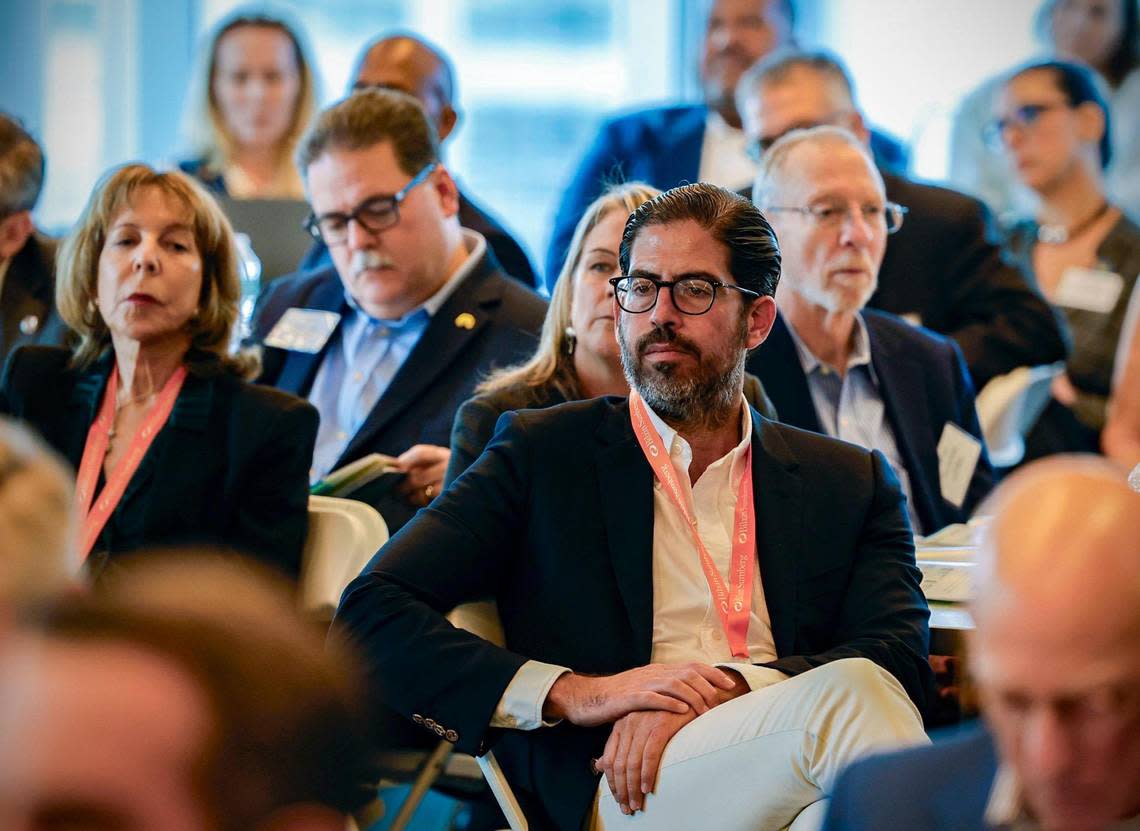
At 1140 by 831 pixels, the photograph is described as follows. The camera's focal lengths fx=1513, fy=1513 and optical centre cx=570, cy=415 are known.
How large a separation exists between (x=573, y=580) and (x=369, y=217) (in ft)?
6.29

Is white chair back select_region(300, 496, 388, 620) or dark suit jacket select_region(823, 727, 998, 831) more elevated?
dark suit jacket select_region(823, 727, 998, 831)

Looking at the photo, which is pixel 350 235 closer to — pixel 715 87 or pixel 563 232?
pixel 563 232

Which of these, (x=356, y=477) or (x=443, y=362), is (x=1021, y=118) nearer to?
(x=443, y=362)

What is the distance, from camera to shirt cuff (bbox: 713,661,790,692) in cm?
256

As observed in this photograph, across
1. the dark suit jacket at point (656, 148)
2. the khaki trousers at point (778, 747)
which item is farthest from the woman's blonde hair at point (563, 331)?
the dark suit jacket at point (656, 148)

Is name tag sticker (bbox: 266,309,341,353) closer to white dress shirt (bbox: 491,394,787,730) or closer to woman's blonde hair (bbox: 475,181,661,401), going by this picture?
woman's blonde hair (bbox: 475,181,661,401)

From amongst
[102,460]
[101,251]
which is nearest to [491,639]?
[102,460]

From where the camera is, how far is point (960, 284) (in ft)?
15.8

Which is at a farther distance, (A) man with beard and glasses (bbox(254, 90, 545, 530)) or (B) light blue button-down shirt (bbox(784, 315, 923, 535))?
(A) man with beard and glasses (bbox(254, 90, 545, 530))

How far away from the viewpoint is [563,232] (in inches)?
193

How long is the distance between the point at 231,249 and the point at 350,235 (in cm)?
64

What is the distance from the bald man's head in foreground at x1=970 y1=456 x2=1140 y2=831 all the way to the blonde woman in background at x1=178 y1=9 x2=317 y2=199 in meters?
4.41

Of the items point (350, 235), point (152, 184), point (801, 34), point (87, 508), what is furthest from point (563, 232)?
point (801, 34)

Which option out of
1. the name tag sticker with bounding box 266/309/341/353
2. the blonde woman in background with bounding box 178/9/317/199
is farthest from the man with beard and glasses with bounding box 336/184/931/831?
the blonde woman in background with bounding box 178/9/317/199
